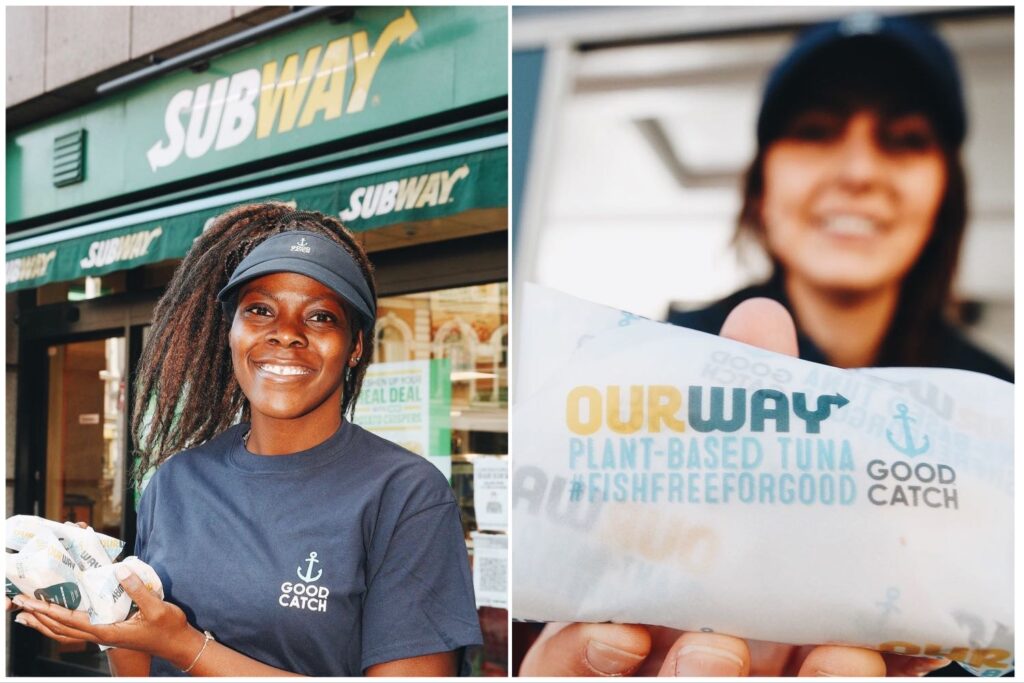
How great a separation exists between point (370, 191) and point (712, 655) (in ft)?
7.03

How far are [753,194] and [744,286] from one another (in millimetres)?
263

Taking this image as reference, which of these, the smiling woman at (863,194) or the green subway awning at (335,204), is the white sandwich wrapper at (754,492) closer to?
the smiling woman at (863,194)

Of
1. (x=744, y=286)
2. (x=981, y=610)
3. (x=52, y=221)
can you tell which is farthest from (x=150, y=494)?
(x=52, y=221)

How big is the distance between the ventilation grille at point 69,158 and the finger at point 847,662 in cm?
450

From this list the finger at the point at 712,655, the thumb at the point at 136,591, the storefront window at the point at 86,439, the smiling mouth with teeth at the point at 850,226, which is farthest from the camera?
the storefront window at the point at 86,439

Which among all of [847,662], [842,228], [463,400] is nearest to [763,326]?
[842,228]

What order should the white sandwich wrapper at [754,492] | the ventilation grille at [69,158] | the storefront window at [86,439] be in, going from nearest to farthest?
the white sandwich wrapper at [754,492] → the ventilation grille at [69,158] → the storefront window at [86,439]

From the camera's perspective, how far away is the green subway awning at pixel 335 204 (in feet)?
12.4

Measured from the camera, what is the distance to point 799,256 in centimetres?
301

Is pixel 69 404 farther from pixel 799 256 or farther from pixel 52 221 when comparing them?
pixel 799 256

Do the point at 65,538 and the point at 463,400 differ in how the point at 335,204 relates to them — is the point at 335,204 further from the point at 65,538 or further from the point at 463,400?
the point at 65,538

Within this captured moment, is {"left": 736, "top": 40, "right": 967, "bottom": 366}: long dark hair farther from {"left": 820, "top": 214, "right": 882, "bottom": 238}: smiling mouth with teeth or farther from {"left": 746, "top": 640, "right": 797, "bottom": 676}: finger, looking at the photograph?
{"left": 746, "top": 640, "right": 797, "bottom": 676}: finger

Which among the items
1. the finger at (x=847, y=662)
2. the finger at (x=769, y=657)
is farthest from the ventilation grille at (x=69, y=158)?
the finger at (x=847, y=662)

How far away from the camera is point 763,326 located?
2.99 metres
